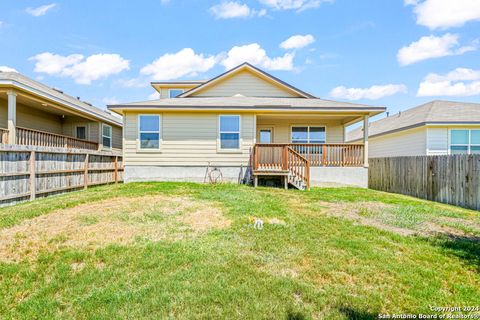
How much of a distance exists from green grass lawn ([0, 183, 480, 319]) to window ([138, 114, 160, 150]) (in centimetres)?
620

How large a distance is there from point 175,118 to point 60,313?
1006 centimetres

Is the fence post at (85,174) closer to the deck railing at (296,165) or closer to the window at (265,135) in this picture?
the deck railing at (296,165)

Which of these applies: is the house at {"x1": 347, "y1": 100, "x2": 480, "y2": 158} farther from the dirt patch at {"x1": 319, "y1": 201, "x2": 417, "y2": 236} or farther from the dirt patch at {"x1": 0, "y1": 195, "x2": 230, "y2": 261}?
the dirt patch at {"x1": 0, "y1": 195, "x2": 230, "y2": 261}

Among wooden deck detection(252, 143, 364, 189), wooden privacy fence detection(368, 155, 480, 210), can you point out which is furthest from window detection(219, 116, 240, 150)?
wooden privacy fence detection(368, 155, 480, 210)

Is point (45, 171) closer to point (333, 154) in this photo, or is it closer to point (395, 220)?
point (395, 220)

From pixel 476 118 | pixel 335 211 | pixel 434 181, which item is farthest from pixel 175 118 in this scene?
pixel 476 118

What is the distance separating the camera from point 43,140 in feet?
40.3

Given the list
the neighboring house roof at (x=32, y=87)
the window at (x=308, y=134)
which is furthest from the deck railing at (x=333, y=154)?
the neighboring house roof at (x=32, y=87)

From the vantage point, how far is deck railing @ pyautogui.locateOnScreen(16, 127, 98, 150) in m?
11.0

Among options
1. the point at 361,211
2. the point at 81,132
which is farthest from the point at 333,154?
the point at 81,132

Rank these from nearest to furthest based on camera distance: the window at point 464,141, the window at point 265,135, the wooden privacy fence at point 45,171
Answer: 1. the wooden privacy fence at point 45,171
2. the window at point 464,141
3. the window at point 265,135

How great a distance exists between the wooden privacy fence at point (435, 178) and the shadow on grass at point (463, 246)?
14.9 feet

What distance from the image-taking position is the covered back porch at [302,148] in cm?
1096

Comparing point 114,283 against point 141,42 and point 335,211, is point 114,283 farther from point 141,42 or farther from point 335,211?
point 141,42
